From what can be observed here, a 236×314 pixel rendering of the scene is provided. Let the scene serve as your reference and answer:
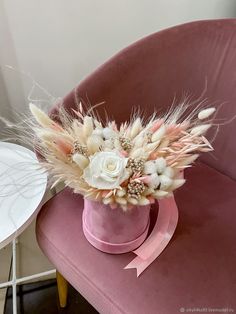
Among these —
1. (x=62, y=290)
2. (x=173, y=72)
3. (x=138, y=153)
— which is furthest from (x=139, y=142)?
(x=62, y=290)

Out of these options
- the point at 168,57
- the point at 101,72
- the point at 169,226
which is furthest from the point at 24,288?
the point at 168,57

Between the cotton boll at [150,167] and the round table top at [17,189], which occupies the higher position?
the cotton boll at [150,167]

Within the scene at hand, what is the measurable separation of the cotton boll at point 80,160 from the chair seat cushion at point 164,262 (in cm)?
27

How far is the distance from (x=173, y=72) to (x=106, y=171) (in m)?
0.49

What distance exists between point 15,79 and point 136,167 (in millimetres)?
838

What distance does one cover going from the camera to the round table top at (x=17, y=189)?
896 mm

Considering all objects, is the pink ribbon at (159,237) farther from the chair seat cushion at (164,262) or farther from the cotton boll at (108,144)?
the cotton boll at (108,144)

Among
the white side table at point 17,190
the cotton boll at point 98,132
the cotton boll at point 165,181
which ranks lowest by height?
the white side table at point 17,190

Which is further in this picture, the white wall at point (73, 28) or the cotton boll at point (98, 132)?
the white wall at point (73, 28)

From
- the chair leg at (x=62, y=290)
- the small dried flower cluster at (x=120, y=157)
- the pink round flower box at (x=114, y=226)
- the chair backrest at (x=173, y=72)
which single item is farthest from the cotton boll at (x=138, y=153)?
the chair leg at (x=62, y=290)

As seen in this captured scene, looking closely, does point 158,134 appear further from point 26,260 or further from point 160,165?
point 26,260

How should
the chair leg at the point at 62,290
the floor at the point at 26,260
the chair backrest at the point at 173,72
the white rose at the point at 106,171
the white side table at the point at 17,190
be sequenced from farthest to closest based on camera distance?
the floor at the point at 26,260
the chair leg at the point at 62,290
the chair backrest at the point at 173,72
the white side table at the point at 17,190
the white rose at the point at 106,171

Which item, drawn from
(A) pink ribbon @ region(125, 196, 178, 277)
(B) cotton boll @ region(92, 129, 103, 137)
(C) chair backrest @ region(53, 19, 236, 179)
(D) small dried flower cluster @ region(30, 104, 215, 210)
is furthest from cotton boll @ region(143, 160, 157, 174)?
(C) chair backrest @ region(53, 19, 236, 179)

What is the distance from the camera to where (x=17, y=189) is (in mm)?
992
